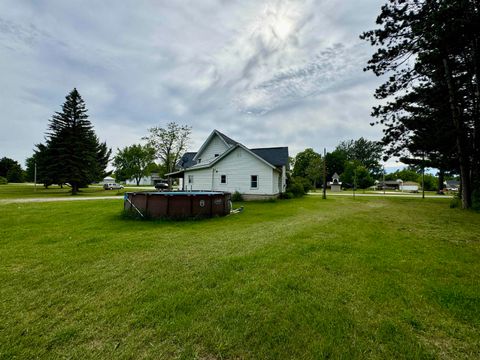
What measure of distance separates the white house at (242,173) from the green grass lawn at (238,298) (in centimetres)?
1215

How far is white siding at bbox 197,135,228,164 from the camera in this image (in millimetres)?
22869

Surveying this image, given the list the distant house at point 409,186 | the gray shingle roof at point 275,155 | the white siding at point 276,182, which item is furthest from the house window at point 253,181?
the distant house at point 409,186

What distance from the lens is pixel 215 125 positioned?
2502 cm

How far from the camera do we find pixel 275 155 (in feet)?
70.7

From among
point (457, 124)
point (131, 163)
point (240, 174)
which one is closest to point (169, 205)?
point (240, 174)

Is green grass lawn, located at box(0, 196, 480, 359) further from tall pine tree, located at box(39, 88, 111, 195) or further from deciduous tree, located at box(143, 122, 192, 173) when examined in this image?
deciduous tree, located at box(143, 122, 192, 173)

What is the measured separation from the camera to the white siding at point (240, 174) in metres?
17.9

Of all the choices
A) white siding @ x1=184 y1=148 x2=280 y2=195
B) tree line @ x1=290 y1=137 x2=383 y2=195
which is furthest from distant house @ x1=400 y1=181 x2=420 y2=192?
white siding @ x1=184 y1=148 x2=280 y2=195

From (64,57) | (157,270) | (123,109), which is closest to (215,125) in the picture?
(123,109)

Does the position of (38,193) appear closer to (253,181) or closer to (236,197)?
(236,197)

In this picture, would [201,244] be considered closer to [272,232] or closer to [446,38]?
[272,232]

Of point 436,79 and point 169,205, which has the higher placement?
point 436,79

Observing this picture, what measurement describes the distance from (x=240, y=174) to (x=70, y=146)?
2227 cm

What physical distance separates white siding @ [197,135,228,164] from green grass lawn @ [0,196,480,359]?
1782cm
